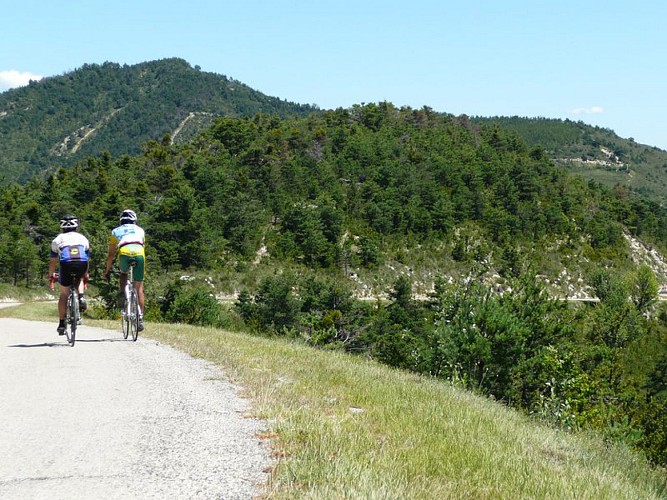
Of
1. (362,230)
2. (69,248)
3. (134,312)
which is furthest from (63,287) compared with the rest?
(362,230)

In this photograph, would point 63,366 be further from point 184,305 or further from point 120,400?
point 184,305

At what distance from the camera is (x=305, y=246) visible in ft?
245

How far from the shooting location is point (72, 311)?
11.5 metres

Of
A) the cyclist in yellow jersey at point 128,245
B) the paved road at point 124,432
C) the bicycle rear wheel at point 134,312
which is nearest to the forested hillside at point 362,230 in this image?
the bicycle rear wheel at point 134,312

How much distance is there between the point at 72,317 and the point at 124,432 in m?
6.66

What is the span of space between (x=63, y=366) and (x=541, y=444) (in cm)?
665

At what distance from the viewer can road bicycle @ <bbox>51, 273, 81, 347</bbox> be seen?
1141 centimetres

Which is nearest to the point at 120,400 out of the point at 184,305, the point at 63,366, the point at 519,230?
the point at 63,366

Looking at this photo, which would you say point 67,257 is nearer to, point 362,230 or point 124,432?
point 124,432

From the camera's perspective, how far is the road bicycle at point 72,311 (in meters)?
11.4

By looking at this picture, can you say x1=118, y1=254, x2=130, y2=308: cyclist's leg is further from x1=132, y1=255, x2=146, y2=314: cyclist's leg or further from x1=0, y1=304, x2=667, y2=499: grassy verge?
x1=0, y1=304, x2=667, y2=499: grassy verge

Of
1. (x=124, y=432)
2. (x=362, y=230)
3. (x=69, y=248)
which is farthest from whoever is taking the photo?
(x=362, y=230)

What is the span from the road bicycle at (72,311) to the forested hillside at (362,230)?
27568mm

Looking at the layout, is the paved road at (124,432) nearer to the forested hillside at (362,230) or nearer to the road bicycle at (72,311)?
the road bicycle at (72,311)
